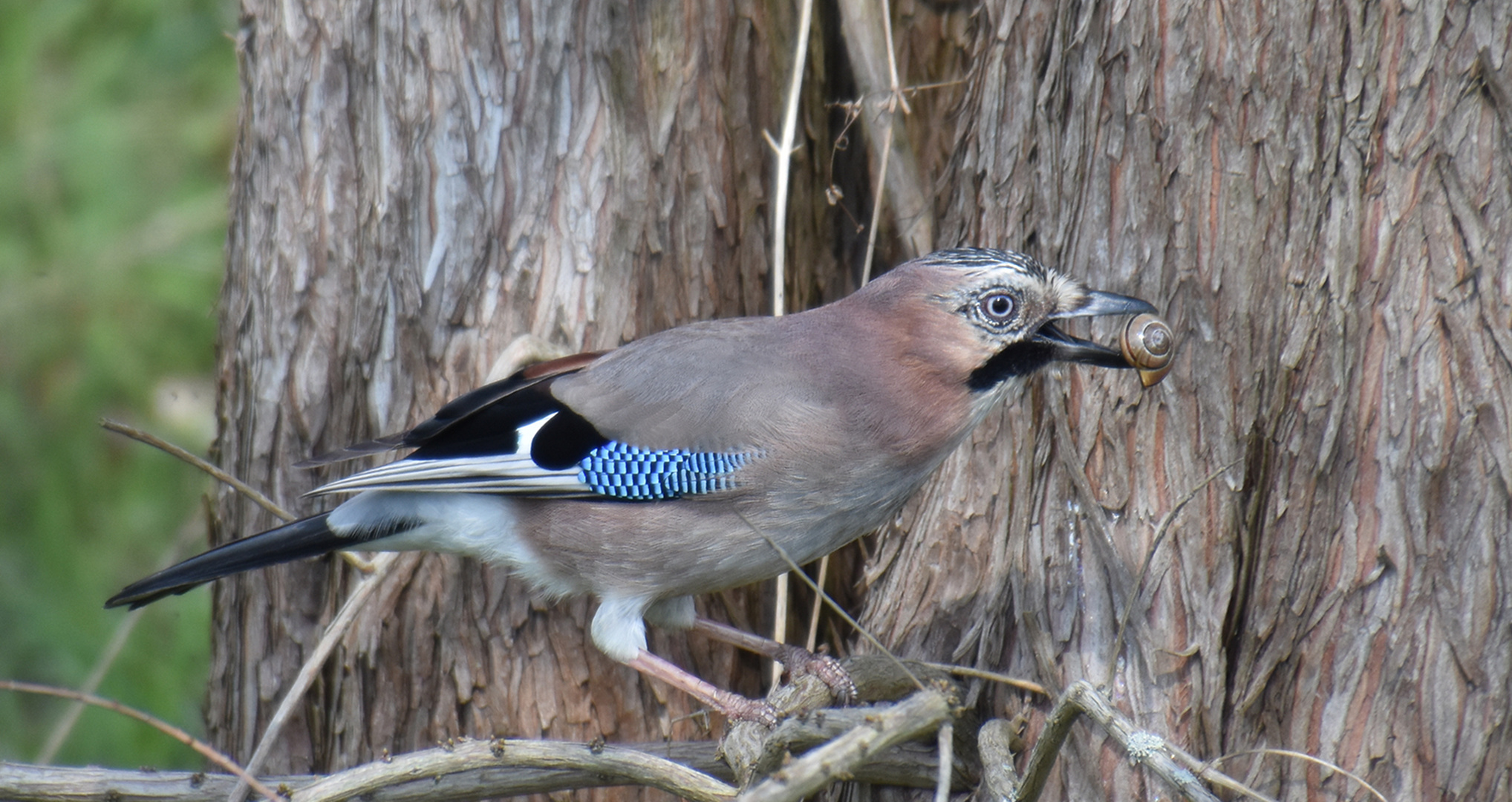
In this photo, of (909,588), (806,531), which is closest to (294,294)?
(806,531)

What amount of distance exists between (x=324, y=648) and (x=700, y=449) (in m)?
1.05

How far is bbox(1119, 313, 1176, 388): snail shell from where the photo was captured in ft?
9.06

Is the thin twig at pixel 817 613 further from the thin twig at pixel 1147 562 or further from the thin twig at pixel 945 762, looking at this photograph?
the thin twig at pixel 945 762

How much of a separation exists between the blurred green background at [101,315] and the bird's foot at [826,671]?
2613 mm

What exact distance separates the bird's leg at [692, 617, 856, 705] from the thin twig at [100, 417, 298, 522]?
1110 millimetres

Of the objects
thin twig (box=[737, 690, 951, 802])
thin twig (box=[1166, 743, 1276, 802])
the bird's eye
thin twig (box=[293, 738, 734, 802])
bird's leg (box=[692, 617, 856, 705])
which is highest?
the bird's eye

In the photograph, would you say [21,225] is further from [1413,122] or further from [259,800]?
[1413,122]

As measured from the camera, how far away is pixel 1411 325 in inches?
108

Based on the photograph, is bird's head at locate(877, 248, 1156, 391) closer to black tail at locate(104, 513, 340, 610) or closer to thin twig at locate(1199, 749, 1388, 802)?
thin twig at locate(1199, 749, 1388, 802)

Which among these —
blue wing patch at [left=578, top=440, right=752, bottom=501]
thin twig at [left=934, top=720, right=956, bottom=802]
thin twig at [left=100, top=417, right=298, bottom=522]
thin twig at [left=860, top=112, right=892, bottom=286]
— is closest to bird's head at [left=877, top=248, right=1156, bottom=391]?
thin twig at [left=860, top=112, right=892, bottom=286]

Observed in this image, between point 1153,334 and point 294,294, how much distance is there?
7.22 ft

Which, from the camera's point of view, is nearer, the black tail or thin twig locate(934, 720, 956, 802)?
thin twig locate(934, 720, 956, 802)

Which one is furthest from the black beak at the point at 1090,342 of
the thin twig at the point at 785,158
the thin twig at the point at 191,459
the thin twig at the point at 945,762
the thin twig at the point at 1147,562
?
the thin twig at the point at 191,459

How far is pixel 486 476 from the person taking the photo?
3240 mm
